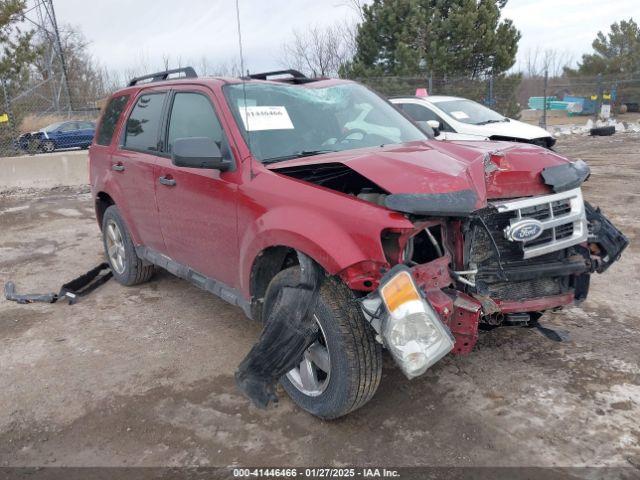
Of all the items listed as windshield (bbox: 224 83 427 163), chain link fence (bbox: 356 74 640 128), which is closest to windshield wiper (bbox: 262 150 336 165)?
windshield (bbox: 224 83 427 163)

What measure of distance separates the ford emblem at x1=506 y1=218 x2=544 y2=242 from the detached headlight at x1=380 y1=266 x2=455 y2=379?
73 centimetres

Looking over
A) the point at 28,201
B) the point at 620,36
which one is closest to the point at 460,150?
the point at 28,201

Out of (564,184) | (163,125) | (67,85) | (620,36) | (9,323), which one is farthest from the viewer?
(620,36)

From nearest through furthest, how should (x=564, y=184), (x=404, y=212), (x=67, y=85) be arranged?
(x=404, y=212)
(x=564, y=184)
(x=67, y=85)

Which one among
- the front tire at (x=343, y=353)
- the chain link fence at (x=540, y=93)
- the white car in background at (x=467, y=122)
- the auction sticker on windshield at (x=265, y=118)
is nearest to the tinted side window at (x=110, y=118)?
the auction sticker on windshield at (x=265, y=118)

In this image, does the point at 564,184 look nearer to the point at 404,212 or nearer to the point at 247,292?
the point at 404,212

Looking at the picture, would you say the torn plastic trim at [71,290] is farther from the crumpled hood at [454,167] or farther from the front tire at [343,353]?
the front tire at [343,353]

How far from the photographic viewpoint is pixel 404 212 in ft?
8.58

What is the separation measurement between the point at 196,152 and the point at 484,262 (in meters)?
1.82

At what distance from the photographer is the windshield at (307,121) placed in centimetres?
349

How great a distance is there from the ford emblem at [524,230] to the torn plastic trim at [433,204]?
332mm

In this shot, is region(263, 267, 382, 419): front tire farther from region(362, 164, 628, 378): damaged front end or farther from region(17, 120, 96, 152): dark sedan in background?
region(17, 120, 96, 152): dark sedan in background

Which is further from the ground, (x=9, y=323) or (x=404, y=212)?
(x=404, y=212)

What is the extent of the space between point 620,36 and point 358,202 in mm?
43305
